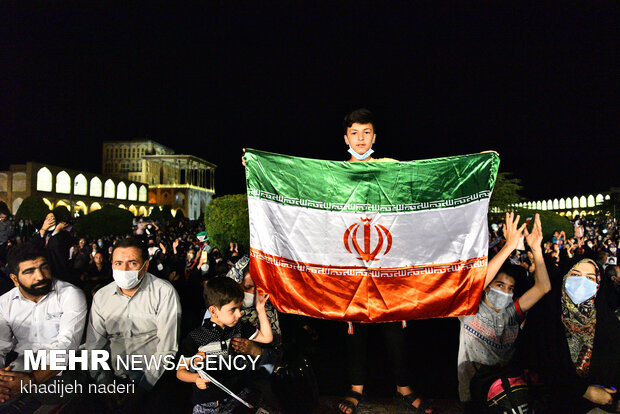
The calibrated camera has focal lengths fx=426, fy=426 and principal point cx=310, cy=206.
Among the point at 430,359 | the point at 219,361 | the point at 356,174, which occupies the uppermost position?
the point at 356,174

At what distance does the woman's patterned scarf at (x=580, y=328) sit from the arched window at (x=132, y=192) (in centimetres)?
7944

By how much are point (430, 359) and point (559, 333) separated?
2.72 meters

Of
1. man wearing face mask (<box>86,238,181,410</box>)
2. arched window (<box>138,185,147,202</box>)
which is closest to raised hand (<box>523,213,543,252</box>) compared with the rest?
man wearing face mask (<box>86,238,181,410</box>)

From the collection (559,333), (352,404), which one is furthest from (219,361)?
(559,333)

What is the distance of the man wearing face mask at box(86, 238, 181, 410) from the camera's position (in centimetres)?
358

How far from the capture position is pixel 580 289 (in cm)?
332

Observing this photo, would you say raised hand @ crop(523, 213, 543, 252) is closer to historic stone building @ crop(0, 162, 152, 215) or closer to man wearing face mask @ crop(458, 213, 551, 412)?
man wearing face mask @ crop(458, 213, 551, 412)

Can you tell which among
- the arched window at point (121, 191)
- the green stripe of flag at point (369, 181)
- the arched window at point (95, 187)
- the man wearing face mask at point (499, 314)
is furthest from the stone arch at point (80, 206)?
the man wearing face mask at point (499, 314)

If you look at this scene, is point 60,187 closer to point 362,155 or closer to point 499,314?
point 362,155

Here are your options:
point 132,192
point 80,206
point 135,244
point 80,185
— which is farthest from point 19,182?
point 135,244

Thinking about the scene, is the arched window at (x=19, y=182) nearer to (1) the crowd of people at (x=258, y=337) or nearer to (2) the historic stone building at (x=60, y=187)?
(2) the historic stone building at (x=60, y=187)

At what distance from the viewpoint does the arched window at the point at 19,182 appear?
54031 mm

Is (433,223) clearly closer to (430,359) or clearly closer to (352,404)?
(352,404)

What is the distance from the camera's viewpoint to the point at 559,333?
11.1ft
